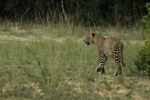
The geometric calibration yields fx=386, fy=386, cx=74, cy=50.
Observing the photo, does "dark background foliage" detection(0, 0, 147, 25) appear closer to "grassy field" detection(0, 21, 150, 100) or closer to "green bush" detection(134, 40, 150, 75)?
"grassy field" detection(0, 21, 150, 100)

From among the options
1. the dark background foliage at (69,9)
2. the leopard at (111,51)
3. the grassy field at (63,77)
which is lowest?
the grassy field at (63,77)

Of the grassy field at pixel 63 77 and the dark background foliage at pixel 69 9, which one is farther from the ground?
the dark background foliage at pixel 69 9

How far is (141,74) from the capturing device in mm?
9406

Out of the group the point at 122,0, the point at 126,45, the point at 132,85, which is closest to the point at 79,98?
the point at 132,85

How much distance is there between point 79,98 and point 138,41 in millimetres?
7845

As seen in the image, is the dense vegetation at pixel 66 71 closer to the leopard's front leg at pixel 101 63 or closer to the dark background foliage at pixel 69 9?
the leopard's front leg at pixel 101 63

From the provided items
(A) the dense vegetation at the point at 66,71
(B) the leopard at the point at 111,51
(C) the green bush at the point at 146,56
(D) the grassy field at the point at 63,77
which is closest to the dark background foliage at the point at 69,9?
(A) the dense vegetation at the point at 66,71

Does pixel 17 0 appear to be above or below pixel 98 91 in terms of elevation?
above

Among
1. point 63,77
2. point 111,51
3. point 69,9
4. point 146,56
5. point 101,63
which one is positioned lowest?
point 63,77

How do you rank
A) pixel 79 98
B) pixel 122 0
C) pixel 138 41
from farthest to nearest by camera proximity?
1. pixel 122 0
2. pixel 138 41
3. pixel 79 98

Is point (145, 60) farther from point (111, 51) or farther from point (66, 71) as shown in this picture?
point (66, 71)

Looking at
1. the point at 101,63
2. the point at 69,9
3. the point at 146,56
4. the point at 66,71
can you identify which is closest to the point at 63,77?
the point at 66,71

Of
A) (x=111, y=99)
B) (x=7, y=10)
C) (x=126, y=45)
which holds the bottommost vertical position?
(x=111, y=99)

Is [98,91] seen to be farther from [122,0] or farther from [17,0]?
[122,0]
